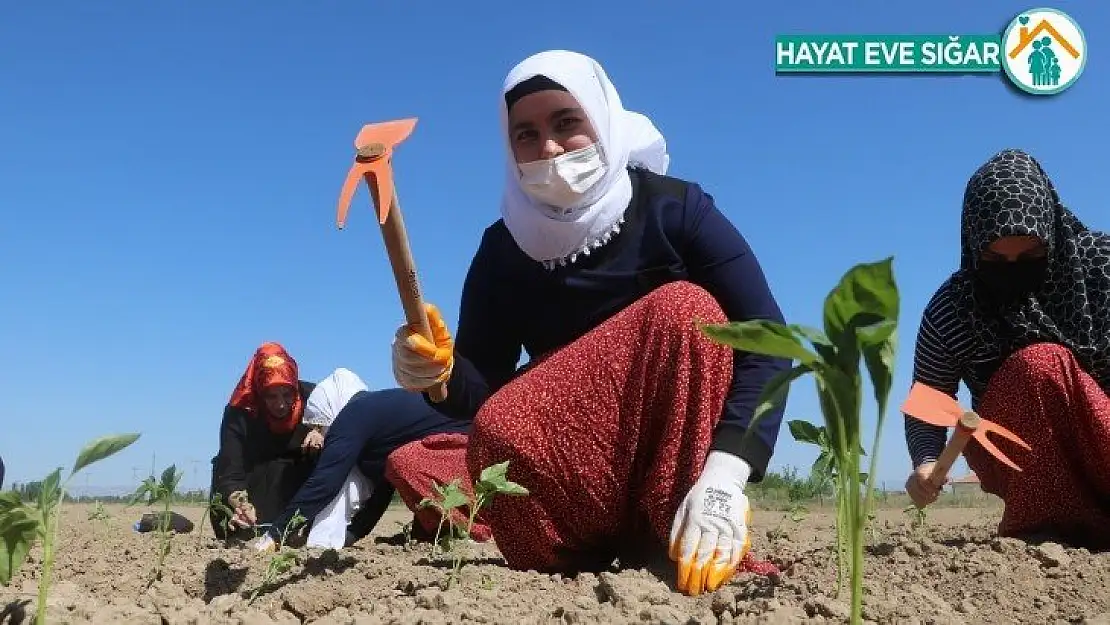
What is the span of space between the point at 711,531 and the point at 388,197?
3.56 ft

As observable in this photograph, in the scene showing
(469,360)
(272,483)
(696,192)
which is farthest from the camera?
(272,483)

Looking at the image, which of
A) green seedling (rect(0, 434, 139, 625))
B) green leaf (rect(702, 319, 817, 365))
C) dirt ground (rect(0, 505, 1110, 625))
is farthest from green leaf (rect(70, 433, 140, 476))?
green leaf (rect(702, 319, 817, 365))

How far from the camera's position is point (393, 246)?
8.15 feet

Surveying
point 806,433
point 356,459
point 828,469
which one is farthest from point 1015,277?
point 356,459

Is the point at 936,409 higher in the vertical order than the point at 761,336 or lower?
lower

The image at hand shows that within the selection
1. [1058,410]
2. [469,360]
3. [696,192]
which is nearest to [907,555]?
[1058,410]

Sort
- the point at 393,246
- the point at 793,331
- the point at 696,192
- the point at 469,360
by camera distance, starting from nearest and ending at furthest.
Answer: the point at 793,331
the point at 393,246
the point at 696,192
the point at 469,360

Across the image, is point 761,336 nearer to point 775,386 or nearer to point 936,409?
point 775,386

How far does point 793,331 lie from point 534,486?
4.86 feet

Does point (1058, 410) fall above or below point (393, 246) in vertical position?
below

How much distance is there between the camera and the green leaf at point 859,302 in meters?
1.41

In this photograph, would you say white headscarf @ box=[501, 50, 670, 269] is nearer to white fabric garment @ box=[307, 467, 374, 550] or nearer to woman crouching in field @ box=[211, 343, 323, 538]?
white fabric garment @ box=[307, 467, 374, 550]

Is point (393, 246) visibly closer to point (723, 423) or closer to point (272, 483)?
point (723, 423)

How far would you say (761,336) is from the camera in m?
1.43
